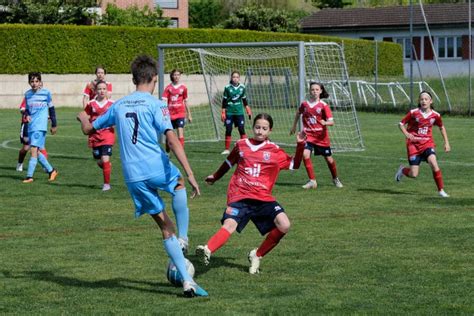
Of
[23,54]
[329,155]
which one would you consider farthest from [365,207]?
[23,54]

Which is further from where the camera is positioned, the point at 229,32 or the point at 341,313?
the point at 229,32

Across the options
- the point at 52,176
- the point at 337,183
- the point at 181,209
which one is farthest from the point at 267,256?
the point at 52,176

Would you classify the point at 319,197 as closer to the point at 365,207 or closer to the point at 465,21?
the point at 365,207

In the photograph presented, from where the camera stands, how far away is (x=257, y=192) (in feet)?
31.4

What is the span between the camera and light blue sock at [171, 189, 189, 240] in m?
9.43

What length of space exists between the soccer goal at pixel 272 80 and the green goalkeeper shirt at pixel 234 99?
1.47 metres

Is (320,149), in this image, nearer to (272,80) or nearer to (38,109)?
(38,109)

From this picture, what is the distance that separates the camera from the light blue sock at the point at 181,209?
30.9ft

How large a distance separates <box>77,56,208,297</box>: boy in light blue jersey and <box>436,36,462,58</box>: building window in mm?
66862

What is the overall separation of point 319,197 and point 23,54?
2781 cm

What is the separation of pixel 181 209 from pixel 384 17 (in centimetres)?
6983

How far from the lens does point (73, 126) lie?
3331cm

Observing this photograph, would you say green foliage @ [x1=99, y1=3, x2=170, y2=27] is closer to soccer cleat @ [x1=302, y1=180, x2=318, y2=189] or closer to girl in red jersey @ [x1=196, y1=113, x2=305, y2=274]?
soccer cleat @ [x1=302, y1=180, x2=318, y2=189]

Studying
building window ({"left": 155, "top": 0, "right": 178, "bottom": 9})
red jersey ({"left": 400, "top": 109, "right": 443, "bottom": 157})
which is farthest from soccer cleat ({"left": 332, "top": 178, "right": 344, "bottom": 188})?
building window ({"left": 155, "top": 0, "right": 178, "bottom": 9})
